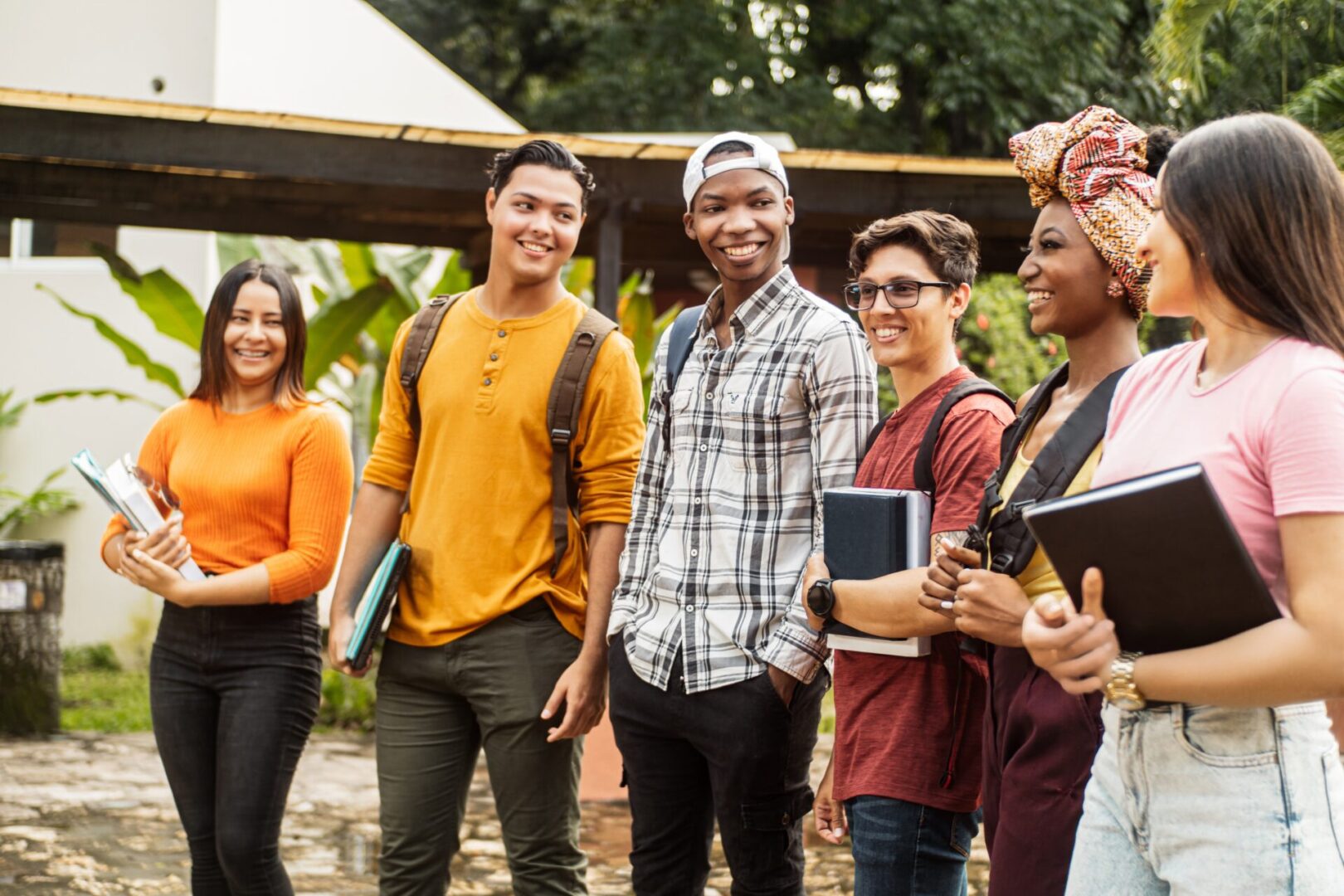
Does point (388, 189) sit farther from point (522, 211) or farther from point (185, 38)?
point (185, 38)

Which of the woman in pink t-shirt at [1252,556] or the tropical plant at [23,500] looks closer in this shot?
the woman in pink t-shirt at [1252,556]

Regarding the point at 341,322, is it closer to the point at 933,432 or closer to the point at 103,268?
the point at 103,268

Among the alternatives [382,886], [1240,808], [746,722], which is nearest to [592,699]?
[746,722]

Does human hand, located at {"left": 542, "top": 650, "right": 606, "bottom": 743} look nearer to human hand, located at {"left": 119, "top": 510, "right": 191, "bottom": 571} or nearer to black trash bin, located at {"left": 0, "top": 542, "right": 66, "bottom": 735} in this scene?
human hand, located at {"left": 119, "top": 510, "right": 191, "bottom": 571}

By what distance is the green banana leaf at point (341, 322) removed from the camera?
843 centimetres

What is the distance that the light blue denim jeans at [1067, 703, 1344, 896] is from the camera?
190 centimetres

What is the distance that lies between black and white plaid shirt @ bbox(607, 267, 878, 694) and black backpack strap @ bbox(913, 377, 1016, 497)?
21cm

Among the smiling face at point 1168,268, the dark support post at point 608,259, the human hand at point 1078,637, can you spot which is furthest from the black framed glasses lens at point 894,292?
the dark support post at point 608,259

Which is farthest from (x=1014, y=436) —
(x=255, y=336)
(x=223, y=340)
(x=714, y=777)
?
(x=223, y=340)

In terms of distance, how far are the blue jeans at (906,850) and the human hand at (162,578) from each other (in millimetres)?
1940

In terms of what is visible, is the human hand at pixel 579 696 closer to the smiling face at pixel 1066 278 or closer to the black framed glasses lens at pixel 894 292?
the black framed glasses lens at pixel 894 292

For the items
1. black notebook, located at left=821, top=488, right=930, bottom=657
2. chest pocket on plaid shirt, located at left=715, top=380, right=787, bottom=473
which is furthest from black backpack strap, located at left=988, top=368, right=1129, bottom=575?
chest pocket on plaid shirt, located at left=715, top=380, right=787, bottom=473

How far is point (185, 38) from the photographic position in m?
12.1

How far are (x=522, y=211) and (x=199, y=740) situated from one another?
1.69m
